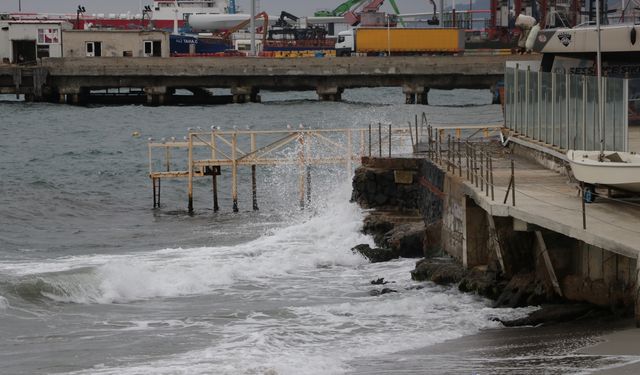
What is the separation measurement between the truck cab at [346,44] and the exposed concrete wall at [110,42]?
2866 cm

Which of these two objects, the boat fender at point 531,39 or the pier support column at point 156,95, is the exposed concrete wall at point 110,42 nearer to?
the pier support column at point 156,95

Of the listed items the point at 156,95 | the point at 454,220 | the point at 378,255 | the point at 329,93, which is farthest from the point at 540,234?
the point at 156,95

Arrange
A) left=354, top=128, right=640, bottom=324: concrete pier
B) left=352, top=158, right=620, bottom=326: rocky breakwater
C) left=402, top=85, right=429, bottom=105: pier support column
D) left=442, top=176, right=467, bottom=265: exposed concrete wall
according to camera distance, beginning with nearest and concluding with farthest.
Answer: left=354, top=128, right=640, bottom=324: concrete pier, left=352, top=158, right=620, bottom=326: rocky breakwater, left=442, top=176, right=467, bottom=265: exposed concrete wall, left=402, top=85, right=429, bottom=105: pier support column

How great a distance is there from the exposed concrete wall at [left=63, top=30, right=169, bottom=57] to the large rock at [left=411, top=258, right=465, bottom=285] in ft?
237

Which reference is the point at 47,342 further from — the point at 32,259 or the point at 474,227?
the point at 32,259

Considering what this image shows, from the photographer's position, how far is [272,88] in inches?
3467

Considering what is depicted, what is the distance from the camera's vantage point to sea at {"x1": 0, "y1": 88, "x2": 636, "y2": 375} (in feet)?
57.6

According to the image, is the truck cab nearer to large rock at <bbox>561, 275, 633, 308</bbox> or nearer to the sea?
the sea

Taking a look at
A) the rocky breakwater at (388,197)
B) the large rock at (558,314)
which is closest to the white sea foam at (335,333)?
the large rock at (558,314)

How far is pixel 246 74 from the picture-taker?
85.4m

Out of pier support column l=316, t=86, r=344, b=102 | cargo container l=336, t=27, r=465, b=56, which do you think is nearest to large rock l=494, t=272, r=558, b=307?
pier support column l=316, t=86, r=344, b=102

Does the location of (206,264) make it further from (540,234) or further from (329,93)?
(329,93)

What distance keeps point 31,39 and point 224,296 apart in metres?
75.2

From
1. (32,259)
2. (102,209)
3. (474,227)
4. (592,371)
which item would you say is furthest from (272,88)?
(592,371)
